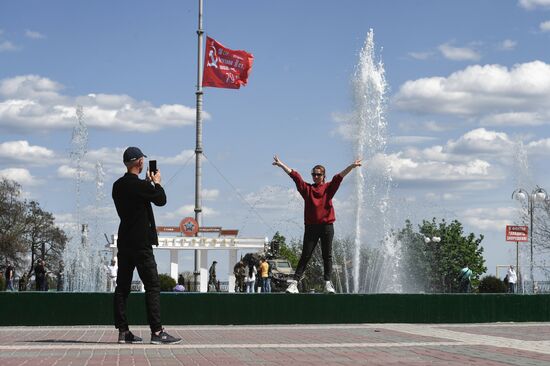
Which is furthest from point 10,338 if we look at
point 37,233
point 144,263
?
point 37,233

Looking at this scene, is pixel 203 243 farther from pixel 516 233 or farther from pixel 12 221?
pixel 12 221

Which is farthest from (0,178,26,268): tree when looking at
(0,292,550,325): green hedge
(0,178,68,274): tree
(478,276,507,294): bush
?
(0,292,550,325): green hedge

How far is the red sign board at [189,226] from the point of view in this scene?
42.0m

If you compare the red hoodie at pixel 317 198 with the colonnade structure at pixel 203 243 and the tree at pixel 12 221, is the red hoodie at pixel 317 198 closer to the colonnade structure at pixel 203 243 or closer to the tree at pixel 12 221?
the colonnade structure at pixel 203 243

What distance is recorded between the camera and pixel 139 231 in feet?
33.8

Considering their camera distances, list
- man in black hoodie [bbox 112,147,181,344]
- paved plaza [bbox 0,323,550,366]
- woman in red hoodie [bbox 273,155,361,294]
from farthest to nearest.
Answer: woman in red hoodie [bbox 273,155,361,294] < man in black hoodie [bbox 112,147,181,344] < paved plaza [bbox 0,323,550,366]

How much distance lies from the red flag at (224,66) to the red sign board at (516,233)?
44.7 ft

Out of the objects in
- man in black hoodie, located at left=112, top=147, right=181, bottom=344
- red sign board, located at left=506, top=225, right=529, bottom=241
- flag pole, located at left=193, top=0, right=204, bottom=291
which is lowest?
man in black hoodie, located at left=112, top=147, right=181, bottom=344

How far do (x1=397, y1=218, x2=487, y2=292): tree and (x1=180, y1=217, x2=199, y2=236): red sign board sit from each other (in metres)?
13.4

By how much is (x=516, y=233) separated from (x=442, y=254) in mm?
43199

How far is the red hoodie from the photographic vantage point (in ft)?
46.0

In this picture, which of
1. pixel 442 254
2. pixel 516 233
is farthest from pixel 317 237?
pixel 442 254

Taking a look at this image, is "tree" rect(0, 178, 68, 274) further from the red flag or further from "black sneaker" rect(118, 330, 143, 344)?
"black sneaker" rect(118, 330, 143, 344)

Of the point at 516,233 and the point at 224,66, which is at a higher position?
the point at 224,66
